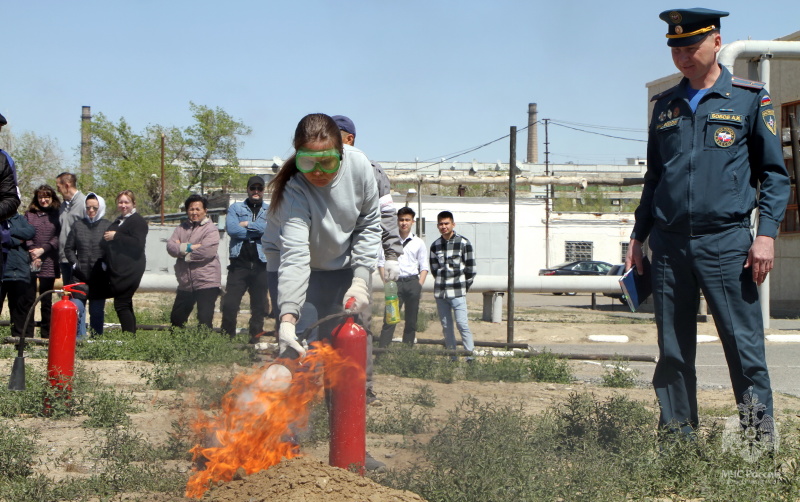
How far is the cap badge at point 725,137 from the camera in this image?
14.7 feet

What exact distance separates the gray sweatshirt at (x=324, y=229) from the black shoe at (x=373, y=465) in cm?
90

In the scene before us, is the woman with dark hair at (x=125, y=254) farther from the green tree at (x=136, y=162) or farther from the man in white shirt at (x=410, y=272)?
the green tree at (x=136, y=162)

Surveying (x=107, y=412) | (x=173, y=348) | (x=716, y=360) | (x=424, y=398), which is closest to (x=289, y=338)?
(x=107, y=412)

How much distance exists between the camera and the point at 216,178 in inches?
2227

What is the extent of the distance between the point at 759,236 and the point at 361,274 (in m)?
2.09

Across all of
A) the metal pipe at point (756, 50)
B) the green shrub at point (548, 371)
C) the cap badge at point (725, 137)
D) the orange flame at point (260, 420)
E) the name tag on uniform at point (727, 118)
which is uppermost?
the metal pipe at point (756, 50)

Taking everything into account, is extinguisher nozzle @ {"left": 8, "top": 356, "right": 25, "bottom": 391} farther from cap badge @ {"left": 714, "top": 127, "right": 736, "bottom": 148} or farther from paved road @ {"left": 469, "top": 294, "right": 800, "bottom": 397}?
paved road @ {"left": 469, "top": 294, "right": 800, "bottom": 397}

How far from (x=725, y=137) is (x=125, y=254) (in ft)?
24.1

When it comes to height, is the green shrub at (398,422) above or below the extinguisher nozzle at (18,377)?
below

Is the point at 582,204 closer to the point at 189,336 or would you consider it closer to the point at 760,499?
the point at 189,336

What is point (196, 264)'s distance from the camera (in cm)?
1020

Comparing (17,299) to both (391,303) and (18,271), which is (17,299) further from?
(391,303)

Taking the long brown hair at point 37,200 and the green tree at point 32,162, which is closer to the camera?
the long brown hair at point 37,200

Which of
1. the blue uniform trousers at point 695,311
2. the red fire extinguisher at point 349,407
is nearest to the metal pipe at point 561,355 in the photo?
the blue uniform trousers at point 695,311
